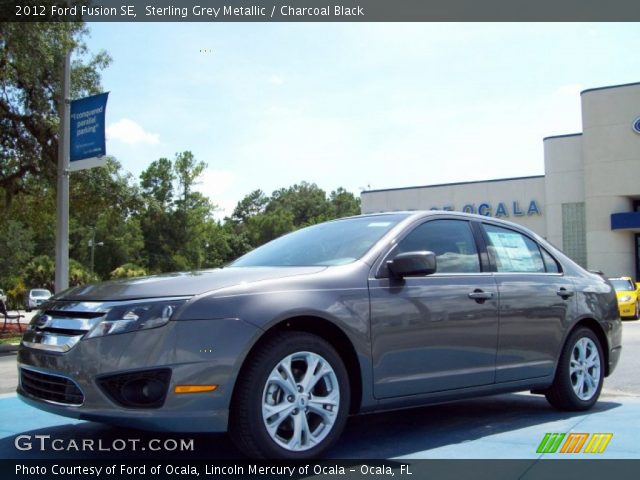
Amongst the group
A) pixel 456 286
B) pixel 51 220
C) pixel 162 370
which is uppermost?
pixel 51 220

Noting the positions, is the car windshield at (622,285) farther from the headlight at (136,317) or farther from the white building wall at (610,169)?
the headlight at (136,317)

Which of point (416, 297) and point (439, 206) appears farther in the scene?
point (439, 206)

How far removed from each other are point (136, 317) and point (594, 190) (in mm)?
39392

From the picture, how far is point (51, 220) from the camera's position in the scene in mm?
25469

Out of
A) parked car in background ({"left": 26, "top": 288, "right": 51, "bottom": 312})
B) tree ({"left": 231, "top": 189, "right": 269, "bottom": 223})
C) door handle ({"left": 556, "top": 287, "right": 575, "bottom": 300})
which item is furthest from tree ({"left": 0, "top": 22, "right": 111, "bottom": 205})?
tree ({"left": 231, "top": 189, "right": 269, "bottom": 223})

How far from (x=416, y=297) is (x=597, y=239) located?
38.0 metres

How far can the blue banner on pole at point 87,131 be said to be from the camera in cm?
1405

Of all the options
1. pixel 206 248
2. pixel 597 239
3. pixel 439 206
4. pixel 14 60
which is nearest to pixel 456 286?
pixel 14 60

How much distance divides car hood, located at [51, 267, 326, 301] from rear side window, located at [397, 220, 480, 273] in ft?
2.81

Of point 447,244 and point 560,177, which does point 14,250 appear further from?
point 447,244

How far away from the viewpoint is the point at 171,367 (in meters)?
3.66

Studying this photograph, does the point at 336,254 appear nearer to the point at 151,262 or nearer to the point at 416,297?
the point at 416,297

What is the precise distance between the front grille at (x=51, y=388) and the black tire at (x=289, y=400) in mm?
852

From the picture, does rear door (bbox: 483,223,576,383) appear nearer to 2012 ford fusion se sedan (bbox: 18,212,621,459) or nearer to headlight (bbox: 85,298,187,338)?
2012 ford fusion se sedan (bbox: 18,212,621,459)
